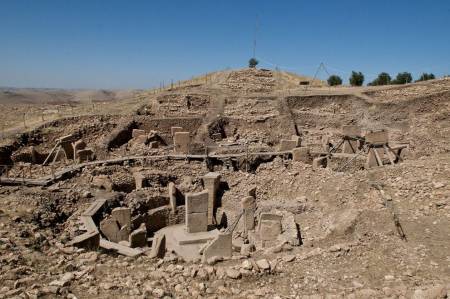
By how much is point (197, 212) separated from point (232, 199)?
1843mm

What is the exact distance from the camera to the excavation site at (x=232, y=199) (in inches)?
275

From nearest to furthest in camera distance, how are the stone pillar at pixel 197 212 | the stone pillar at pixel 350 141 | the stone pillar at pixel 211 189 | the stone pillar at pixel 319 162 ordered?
the stone pillar at pixel 197 212 → the stone pillar at pixel 211 189 → the stone pillar at pixel 319 162 → the stone pillar at pixel 350 141

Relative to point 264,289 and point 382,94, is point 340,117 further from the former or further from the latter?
point 264,289

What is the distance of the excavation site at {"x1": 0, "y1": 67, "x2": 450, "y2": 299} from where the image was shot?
6988 mm

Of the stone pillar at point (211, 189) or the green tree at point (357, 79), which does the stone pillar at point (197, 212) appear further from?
the green tree at point (357, 79)

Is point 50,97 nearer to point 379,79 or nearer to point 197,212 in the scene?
point 379,79

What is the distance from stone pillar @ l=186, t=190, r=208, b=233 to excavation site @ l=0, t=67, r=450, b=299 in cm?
5

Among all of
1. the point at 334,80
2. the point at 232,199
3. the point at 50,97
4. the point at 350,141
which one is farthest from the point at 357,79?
the point at 50,97

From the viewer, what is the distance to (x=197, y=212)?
13.2 metres

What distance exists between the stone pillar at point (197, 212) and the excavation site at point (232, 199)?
1.8 inches

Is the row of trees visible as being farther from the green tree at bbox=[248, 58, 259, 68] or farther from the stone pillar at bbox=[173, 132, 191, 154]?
the stone pillar at bbox=[173, 132, 191, 154]

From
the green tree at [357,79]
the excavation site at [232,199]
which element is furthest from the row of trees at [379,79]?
the excavation site at [232,199]

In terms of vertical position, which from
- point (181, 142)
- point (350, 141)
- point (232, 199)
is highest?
point (350, 141)

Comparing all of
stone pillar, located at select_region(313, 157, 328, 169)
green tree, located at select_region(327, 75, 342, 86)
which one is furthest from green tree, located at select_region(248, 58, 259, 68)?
stone pillar, located at select_region(313, 157, 328, 169)
